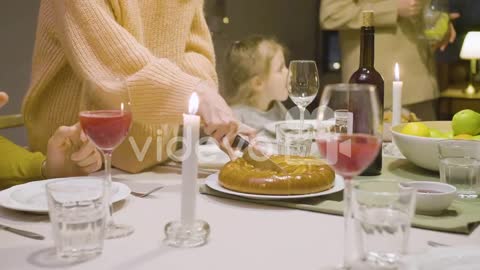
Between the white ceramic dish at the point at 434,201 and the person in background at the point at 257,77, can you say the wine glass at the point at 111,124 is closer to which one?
the white ceramic dish at the point at 434,201

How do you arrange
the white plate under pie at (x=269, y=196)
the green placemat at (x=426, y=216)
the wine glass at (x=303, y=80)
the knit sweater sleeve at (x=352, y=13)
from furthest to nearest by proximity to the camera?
the knit sweater sleeve at (x=352, y=13) → the wine glass at (x=303, y=80) → the white plate under pie at (x=269, y=196) → the green placemat at (x=426, y=216)

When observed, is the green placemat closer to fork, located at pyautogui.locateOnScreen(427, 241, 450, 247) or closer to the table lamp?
fork, located at pyautogui.locateOnScreen(427, 241, 450, 247)

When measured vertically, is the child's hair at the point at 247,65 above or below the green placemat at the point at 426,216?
above

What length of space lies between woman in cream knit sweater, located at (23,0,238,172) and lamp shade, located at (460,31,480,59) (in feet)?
11.3

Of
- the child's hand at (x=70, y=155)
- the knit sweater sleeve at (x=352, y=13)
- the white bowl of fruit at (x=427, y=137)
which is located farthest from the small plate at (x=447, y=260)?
the knit sweater sleeve at (x=352, y=13)

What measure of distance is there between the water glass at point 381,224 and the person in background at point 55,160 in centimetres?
70

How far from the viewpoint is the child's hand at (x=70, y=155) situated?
1.29 meters

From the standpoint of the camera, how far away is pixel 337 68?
195 inches

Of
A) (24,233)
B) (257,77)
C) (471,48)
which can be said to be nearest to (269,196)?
(24,233)

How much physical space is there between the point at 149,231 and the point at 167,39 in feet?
2.43

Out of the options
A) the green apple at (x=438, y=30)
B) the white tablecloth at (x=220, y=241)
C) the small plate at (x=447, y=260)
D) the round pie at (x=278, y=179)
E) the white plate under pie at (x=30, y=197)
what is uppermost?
the green apple at (x=438, y=30)

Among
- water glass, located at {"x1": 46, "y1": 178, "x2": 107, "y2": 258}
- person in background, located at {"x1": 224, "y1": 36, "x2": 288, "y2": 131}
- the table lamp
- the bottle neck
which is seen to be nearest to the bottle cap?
the bottle neck

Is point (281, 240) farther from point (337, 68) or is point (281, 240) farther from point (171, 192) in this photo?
point (337, 68)

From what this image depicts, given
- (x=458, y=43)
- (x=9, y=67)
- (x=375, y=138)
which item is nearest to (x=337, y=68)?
(x=458, y=43)
